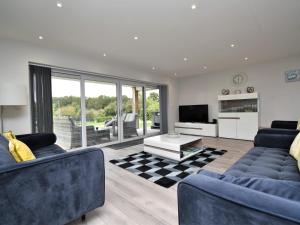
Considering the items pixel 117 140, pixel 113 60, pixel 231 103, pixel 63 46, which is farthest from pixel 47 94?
pixel 231 103

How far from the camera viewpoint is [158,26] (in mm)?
2811

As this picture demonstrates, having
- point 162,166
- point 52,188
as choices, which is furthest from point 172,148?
point 52,188

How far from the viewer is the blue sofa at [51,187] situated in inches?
45.3

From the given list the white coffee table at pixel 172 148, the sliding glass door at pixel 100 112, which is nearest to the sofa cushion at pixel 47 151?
the white coffee table at pixel 172 148

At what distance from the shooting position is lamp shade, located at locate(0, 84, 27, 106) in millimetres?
2758

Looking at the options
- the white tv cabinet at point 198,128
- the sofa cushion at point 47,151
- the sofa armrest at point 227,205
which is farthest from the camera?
the white tv cabinet at point 198,128

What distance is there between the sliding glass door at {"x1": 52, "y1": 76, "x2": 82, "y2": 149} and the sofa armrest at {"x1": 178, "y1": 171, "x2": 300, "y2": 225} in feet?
12.8

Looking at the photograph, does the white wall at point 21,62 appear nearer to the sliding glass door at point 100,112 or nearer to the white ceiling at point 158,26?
the white ceiling at point 158,26

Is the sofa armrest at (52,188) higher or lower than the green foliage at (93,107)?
lower

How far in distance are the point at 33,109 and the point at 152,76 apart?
3.83 metres

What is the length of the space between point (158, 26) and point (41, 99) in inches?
112

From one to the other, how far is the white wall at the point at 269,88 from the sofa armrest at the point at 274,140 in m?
Answer: 3.22

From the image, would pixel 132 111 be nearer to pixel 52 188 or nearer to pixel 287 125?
pixel 287 125

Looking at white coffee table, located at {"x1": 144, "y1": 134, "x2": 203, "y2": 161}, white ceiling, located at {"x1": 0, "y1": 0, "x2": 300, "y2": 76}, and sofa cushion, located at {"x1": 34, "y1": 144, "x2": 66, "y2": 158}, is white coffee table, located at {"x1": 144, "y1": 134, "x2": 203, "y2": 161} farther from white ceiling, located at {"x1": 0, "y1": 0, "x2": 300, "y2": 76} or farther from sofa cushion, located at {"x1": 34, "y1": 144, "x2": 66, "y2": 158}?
white ceiling, located at {"x1": 0, "y1": 0, "x2": 300, "y2": 76}
